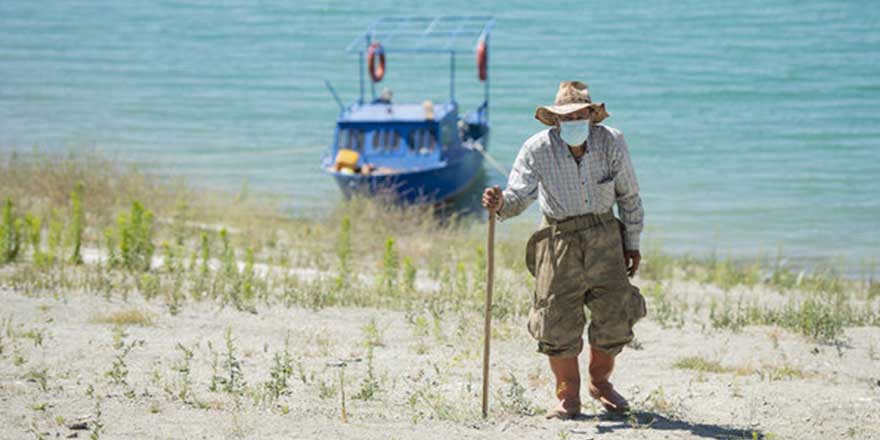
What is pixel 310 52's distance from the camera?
111ft

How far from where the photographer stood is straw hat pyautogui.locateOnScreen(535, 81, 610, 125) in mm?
5828

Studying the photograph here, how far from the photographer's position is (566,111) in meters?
5.80

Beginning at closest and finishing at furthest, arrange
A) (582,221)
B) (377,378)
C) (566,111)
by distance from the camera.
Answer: (566,111) < (582,221) < (377,378)

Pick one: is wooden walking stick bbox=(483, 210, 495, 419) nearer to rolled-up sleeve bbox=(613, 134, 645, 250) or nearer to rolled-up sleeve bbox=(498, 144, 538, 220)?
rolled-up sleeve bbox=(498, 144, 538, 220)

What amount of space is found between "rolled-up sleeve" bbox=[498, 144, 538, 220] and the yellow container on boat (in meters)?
13.0

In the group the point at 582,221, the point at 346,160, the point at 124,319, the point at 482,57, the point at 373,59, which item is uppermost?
the point at 482,57

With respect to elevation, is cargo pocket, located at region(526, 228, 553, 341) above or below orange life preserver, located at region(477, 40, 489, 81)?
below

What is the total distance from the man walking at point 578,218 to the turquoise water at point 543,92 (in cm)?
1048

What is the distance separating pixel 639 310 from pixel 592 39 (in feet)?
90.7

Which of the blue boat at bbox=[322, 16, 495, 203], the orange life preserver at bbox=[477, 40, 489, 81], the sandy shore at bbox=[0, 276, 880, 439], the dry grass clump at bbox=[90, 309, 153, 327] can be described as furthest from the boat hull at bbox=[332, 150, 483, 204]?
the dry grass clump at bbox=[90, 309, 153, 327]

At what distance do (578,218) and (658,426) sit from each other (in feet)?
3.61

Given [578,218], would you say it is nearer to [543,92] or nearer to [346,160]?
[346,160]

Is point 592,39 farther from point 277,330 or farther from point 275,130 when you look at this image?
point 277,330


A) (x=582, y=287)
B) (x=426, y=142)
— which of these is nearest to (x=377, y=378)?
(x=582, y=287)
